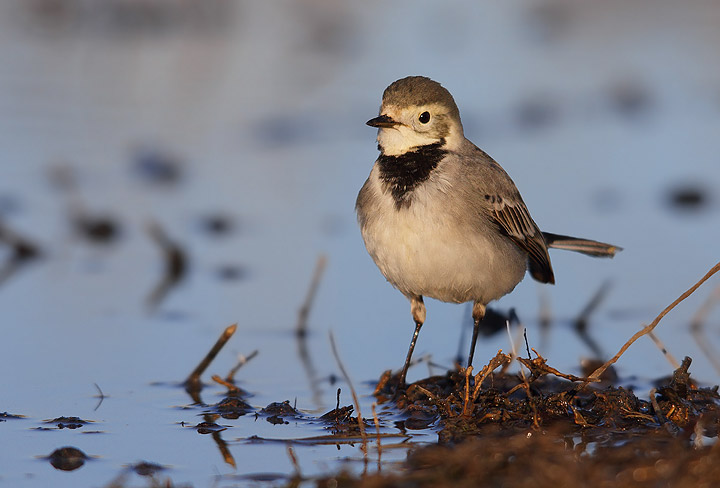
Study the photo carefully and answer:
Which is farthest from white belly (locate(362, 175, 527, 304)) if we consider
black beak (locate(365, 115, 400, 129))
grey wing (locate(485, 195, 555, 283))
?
black beak (locate(365, 115, 400, 129))

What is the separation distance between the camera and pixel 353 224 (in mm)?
11406

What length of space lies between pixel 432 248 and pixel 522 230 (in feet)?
3.43

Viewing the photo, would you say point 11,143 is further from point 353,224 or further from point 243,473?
point 243,473

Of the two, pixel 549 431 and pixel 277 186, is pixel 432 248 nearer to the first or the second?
pixel 549 431

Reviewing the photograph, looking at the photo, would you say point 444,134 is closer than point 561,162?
Yes

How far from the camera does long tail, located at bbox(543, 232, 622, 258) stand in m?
8.59

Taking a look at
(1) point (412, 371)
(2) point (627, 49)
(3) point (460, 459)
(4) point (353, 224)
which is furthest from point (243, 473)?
(2) point (627, 49)

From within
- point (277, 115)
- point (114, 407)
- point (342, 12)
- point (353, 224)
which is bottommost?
point (114, 407)

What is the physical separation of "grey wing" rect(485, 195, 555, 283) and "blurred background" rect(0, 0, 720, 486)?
64 centimetres

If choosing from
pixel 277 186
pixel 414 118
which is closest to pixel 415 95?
pixel 414 118

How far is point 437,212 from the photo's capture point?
23.7 ft

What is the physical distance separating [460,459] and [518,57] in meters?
13.9

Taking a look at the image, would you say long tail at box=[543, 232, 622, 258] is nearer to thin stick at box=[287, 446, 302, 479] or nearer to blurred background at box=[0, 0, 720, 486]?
blurred background at box=[0, 0, 720, 486]

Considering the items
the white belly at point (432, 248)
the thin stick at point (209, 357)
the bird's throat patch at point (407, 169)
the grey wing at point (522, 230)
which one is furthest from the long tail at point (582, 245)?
the thin stick at point (209, 357)
